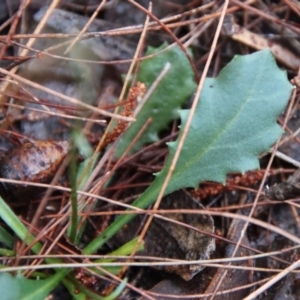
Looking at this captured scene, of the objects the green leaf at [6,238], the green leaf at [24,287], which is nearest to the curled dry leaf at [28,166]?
the green leaf at [6,238]

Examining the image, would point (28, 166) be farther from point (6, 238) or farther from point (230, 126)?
point (230, 126)

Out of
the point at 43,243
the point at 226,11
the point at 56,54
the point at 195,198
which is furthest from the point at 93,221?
the point at 226,11

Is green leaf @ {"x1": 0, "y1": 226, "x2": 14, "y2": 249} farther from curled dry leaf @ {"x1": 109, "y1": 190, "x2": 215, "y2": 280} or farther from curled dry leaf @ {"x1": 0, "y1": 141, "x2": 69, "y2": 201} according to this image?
curled dry leaf @ {"x1": 109, "y1": 190, "x2": 215, "y2": 280}

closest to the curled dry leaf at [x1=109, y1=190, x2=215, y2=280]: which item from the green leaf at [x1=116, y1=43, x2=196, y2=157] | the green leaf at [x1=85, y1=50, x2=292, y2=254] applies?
the green leaf at [x1=85, y1=50, x2=292, y2=254]

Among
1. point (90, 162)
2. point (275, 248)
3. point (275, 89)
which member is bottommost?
point (275, 248)

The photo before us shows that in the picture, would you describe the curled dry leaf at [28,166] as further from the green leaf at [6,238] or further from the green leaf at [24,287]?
the green leaf at [24,287]

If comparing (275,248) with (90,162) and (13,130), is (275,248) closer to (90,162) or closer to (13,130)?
(90,162)
